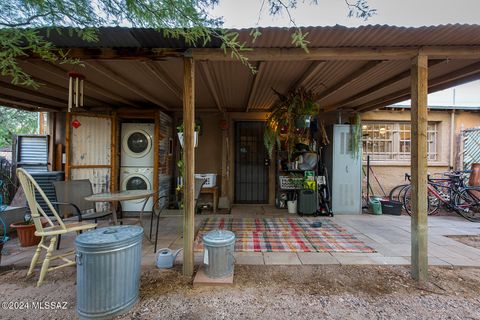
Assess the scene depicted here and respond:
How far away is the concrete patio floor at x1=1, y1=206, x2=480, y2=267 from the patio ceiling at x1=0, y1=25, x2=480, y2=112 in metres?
2.30

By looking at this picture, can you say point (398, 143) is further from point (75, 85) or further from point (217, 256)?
point (75, 85)

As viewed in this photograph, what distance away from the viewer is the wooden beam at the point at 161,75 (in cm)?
283

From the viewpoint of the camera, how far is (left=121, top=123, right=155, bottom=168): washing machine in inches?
193

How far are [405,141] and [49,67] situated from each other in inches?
303

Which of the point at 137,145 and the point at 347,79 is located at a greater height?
the point at 347,79

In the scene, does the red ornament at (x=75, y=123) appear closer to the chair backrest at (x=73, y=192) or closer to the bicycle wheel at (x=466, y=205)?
the chair backrest at (x=73, y=192)

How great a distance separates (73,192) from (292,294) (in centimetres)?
306

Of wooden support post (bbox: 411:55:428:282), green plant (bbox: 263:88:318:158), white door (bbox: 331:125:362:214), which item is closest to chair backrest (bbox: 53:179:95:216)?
green plant (bbox: 263:88:318:158)

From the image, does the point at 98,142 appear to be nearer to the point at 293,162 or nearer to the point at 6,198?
the point at 6,198

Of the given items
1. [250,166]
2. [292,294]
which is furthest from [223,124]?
[292,294]

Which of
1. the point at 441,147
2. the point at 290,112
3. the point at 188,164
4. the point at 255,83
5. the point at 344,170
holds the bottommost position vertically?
the point at 344,170

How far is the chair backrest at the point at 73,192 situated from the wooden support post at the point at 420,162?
13.4ft

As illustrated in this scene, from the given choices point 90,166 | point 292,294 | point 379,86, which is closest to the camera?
point 292,294

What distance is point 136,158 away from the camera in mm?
4902
